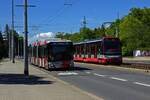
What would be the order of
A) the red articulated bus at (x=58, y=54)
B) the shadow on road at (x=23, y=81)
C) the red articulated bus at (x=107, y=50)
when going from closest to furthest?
the shadow on road at (x=23, y=81) < the red articulated bus at (x=58, y=54) < the red articulated bus at (x=107, y=50)

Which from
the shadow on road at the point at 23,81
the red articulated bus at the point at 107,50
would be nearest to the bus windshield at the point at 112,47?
the red articulated bus at the point at 107,50

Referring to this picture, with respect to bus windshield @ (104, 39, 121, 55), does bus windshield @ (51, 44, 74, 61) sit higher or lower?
lower

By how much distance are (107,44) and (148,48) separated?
6402 cm

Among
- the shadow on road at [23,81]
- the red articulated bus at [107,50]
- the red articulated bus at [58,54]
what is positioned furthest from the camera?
the red articulated bus at [107,50]

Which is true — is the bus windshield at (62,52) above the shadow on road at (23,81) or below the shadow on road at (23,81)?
above

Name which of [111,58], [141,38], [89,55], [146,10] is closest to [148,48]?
[141,38]

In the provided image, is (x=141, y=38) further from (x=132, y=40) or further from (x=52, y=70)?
(x=52, y=70)

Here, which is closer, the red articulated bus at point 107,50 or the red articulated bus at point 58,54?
the red articulated bus at point 58,54

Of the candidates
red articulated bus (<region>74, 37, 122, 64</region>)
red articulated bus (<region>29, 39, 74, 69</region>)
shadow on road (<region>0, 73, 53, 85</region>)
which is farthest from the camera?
red articulated bus (<region>74, 37, 122, 64</region>)

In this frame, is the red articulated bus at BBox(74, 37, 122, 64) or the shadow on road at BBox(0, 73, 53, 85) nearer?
the shadow on road at BBox(0, 73, 53, 85)

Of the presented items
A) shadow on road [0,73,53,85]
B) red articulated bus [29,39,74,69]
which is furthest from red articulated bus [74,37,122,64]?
shadow on road [0,73,53,85]

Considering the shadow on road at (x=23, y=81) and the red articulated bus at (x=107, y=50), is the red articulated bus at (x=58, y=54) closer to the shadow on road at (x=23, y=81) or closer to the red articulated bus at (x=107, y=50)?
the red articulated bus at (x=107, y=50)

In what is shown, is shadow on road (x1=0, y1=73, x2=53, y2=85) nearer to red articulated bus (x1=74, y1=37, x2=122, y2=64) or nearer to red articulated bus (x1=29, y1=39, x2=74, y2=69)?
red articulated bus (x1=29, y1=39, x2=74, y2=69)

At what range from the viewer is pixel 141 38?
12088 cm
